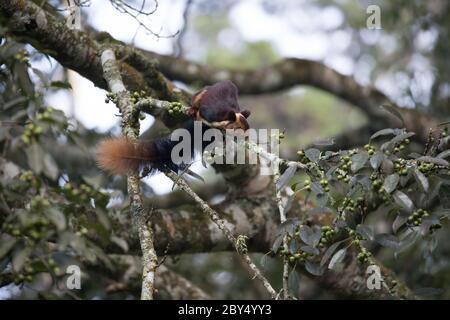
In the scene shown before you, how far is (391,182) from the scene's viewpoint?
74.2 inches

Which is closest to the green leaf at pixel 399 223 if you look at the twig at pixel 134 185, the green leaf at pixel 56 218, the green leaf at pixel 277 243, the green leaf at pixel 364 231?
the green leaf at pixel 364 231

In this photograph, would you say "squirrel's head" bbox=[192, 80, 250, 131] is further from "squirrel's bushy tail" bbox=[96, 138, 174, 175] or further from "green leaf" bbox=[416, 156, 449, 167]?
"green leaf" bbox=[416, 156, 449, 167]

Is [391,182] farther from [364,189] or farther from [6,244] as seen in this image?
[6,244]

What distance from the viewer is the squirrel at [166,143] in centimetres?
210

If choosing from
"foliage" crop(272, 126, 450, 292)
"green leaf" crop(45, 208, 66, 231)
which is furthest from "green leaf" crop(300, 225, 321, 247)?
"green leaf" crop(45, 208, 66, 231)

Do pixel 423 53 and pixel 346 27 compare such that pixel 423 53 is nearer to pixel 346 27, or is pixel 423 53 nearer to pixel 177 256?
pixel 346 27

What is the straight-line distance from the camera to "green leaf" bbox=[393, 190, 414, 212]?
6.20 ft

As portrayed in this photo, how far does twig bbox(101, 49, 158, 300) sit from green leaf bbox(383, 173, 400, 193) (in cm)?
68

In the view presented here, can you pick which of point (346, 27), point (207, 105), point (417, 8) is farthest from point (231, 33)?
point (207, 105)

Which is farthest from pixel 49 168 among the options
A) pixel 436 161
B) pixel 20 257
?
pixel 436 161

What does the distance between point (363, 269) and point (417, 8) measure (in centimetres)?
237

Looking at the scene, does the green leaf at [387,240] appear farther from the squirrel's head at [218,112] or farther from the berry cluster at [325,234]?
the squirrel's head at [218,112]

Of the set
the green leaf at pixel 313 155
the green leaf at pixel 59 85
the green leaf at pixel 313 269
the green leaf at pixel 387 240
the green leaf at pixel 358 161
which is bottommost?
the green leaf at pixel 313 269

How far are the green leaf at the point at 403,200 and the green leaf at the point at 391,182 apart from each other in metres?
0.04
